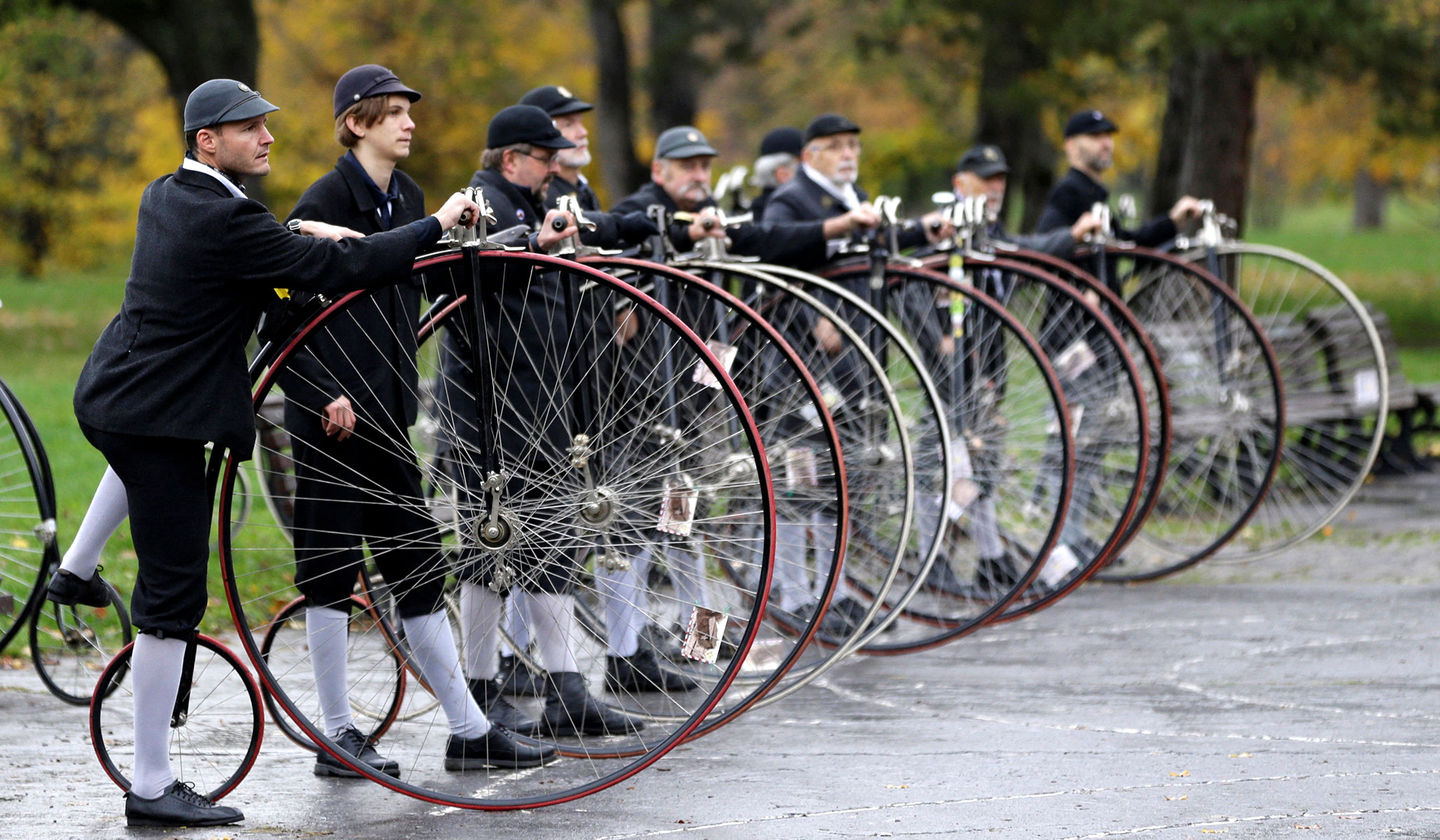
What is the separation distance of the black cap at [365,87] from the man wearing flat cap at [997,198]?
3347 mm

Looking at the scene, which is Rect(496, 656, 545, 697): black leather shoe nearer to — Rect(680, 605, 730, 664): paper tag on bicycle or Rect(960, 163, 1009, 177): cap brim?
Rect(680, 605, 730, 664): paper tag on bicycle

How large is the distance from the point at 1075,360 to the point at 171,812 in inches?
157

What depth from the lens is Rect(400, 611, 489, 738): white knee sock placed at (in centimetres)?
461

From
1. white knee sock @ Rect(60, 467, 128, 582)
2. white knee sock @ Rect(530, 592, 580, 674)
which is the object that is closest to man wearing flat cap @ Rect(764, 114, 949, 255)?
white knee sock @ Rect(530, 592, 580, 674)

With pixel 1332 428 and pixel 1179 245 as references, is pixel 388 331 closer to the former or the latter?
pixel 1179 245

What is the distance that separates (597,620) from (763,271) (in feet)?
4.09

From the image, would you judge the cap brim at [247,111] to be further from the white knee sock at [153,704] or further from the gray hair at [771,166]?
the gray hair at [771,166]

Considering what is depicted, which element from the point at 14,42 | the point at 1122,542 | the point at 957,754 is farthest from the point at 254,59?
the point at 957,754

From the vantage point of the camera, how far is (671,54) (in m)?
20.9

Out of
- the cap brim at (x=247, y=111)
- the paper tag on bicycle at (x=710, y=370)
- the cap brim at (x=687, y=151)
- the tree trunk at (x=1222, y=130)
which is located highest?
the tree trunk at (x=1222, y=130)

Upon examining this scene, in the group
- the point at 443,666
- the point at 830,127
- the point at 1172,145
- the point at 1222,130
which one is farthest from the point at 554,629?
the point at 1172,145

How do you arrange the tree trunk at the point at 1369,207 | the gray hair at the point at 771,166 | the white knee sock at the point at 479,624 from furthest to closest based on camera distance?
1. the tree trunk at the point at 1369,207
2. the gray hair at the point at 771,166
3. the white knee sock at the point at 479,624

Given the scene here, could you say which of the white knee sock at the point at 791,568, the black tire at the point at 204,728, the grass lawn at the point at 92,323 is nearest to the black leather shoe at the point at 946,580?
the white knee sock at the point at 791,568

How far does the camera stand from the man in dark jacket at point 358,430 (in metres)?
4.41
